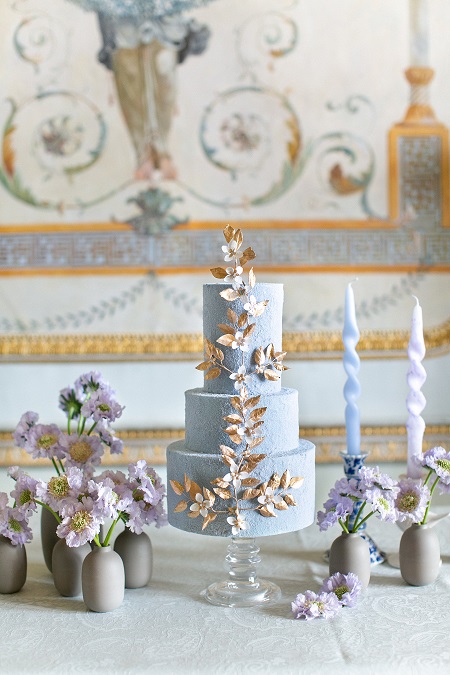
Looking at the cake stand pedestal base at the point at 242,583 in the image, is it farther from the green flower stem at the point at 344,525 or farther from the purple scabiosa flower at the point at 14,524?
the purple scabiosa flower at the point at 14,524

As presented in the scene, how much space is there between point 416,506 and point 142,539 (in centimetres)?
40

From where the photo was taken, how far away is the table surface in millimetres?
883

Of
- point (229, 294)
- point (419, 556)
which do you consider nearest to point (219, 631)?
point (419, 556)

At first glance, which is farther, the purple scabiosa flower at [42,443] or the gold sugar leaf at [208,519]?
the purple scabiosa flower at [42,443]

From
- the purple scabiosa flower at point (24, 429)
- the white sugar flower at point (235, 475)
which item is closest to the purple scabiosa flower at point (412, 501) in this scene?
the white sugar flower at point (235, 475)

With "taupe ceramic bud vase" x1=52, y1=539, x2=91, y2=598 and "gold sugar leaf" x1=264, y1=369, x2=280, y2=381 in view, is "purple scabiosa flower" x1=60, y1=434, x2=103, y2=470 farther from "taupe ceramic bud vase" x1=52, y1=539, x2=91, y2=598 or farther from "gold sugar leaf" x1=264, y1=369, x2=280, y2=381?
"gold sugar leaf" x1=264, y1=369, x2=280, y2=381

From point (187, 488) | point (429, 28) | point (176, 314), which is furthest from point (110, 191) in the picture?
point (187, 488)

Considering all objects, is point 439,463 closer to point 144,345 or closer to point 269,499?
point 269,499

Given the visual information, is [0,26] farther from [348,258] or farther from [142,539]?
[142,539]

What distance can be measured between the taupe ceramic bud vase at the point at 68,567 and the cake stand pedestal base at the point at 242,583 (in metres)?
0.18

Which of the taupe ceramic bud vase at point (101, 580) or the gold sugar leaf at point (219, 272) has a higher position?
the gold sugar leaf at point (219, 272)

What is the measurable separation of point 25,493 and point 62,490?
0.07 meters

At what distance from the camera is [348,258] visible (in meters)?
1.80

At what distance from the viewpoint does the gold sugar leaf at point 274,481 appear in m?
1.04
